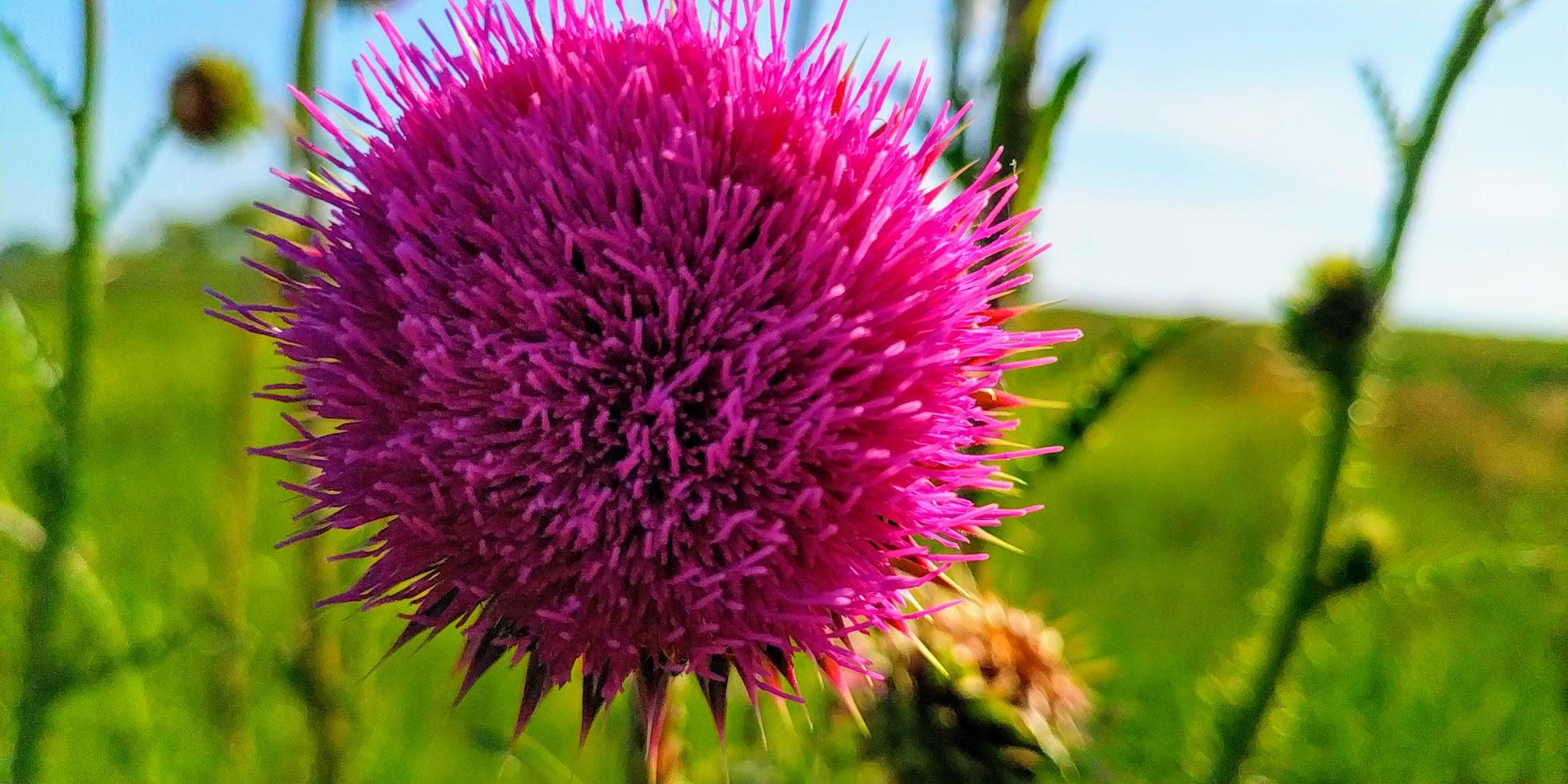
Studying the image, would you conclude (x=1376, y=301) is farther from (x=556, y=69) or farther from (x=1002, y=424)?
Answer: (x=556, y=69)

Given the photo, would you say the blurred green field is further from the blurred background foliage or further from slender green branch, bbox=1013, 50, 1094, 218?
slender green branch, bbox=1013, 50, 1094, 218

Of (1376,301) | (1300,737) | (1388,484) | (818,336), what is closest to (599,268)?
(818,336)

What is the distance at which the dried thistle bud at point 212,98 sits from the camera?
130 inches

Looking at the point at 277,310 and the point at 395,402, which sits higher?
the point at 277,310

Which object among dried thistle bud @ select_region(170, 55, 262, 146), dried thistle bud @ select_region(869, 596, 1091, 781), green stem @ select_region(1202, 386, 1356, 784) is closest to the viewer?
dried thistle bud @ select_region(869, 596, 1091, 781)

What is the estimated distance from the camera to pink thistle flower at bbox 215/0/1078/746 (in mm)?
1180

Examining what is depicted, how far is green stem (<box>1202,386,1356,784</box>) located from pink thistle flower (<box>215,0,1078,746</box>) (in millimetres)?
1005

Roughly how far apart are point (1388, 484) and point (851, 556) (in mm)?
10207

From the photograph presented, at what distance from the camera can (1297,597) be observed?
1.95 m

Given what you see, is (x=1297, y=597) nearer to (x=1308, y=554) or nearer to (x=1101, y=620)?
(x=1308, y=554)

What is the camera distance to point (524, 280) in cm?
118

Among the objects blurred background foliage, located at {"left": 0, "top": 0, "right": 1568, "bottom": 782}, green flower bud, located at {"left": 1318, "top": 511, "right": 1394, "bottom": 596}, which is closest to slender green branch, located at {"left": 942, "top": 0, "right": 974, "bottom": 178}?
blurred background foliage, located at {"left": 0, "top": 0, "right": 1568, "bottom": 782}

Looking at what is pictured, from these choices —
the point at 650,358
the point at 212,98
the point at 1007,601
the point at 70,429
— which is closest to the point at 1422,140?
the point at 1007,601

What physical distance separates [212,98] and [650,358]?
3079 mm
